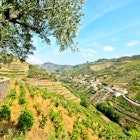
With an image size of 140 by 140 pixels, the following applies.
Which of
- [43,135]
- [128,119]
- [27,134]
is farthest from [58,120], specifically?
[128,119]

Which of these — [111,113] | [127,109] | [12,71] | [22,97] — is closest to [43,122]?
[22,97]

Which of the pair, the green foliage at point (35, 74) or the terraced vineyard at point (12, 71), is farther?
the green foliage at point (35, 74)

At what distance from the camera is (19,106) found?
2512 cm

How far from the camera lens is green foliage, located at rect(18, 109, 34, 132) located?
2196cm

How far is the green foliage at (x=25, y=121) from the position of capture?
2196 centimetres

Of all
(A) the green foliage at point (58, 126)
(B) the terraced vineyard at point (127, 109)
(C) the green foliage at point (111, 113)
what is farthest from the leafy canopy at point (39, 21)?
(B) the terraced vineyard at point (127, 109)

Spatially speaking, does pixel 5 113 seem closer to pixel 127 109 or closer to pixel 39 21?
pixel 39 21

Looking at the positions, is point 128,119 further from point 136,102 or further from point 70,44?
point 70,44

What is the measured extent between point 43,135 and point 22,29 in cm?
1055

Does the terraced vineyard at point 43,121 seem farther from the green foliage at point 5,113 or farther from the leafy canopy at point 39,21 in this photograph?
the leafy canopy at point 39,21

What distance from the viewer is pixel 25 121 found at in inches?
875

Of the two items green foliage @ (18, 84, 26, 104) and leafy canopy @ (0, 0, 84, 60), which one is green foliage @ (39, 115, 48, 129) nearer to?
green foliage @ (18, 84, 26, 104)

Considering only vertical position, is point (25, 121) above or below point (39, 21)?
below

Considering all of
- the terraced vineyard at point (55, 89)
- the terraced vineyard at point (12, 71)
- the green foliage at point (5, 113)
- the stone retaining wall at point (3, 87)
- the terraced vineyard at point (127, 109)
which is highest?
the terraced vineyard at point (12, 71)
